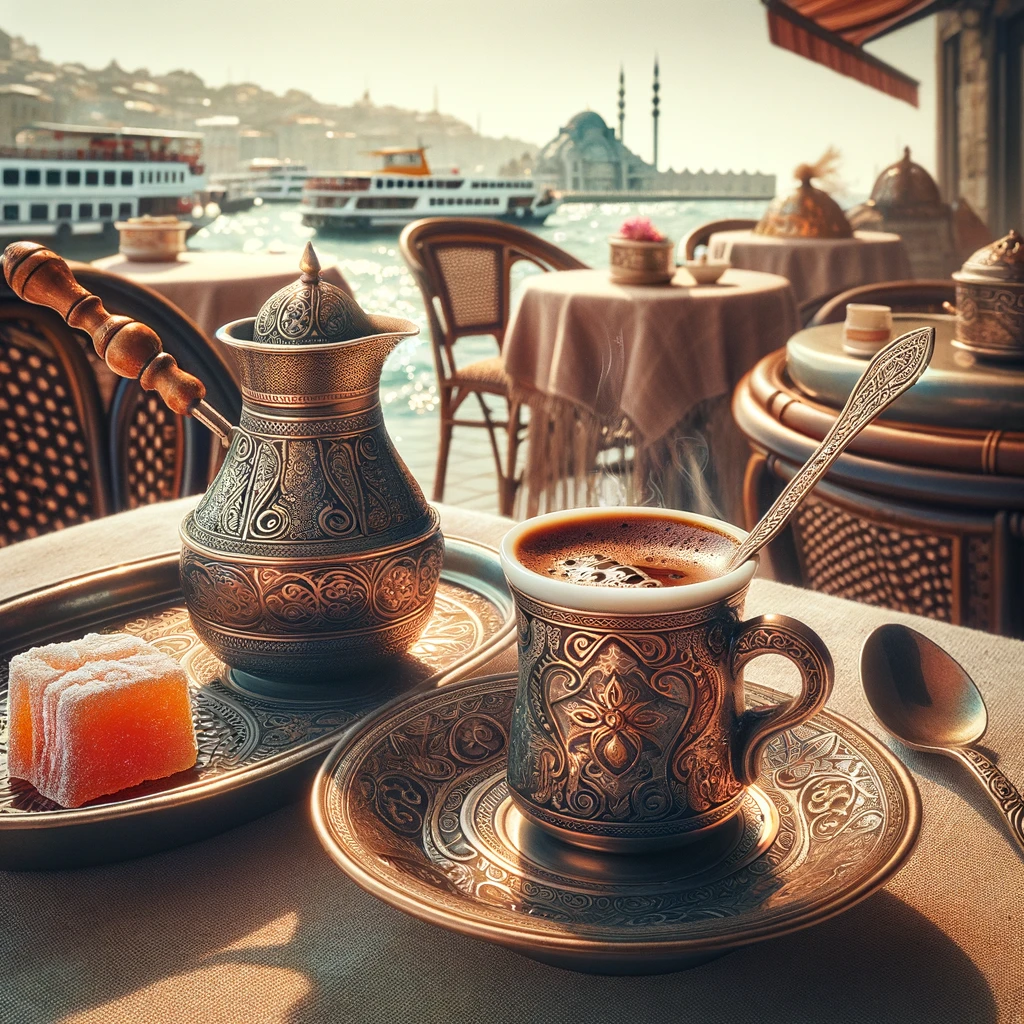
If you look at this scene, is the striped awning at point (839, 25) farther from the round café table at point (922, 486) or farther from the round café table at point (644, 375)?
the round café table at point (922, 486)

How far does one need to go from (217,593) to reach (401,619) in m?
0.07

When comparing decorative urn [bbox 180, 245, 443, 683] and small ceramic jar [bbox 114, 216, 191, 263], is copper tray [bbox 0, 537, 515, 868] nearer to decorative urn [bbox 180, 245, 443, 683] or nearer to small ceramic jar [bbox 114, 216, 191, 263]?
decorative urn [bbox 180, 245, 443, 683]

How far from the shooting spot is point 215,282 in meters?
1.69

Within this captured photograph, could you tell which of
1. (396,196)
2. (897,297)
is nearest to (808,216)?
(897,297)

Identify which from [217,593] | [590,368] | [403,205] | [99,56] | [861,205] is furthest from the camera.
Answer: [99,56]

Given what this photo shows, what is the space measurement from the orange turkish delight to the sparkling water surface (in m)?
0.65

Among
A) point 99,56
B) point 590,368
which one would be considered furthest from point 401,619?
point 99,56

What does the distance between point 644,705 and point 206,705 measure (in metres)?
0.19

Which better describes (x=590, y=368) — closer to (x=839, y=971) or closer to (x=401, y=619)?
(x=401, y=619)

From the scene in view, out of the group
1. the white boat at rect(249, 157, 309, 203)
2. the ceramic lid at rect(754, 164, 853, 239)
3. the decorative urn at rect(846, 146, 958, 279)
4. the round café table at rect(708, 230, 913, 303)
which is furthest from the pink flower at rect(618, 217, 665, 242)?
the white boat at rect(249, 157, 309, 203)

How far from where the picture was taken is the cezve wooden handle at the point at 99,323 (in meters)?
0.41

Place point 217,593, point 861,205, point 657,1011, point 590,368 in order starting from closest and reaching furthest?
point 657,1011, point 217,593, point 590,368, point 861,205

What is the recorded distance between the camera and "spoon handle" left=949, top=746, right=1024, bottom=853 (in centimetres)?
31

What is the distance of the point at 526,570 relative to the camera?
0.96 ft
